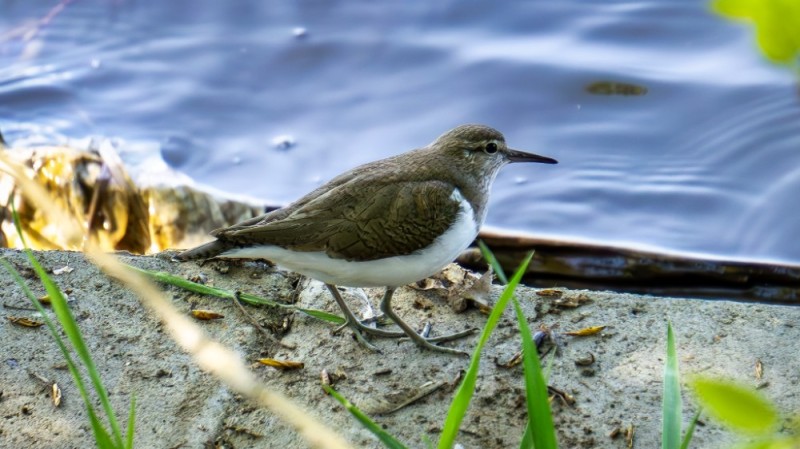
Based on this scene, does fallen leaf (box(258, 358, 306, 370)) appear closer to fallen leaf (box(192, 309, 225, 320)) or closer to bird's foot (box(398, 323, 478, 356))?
fallen leaf (box(192, 309, 225, 320))

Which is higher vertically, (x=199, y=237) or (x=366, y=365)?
(x=366, y=365)

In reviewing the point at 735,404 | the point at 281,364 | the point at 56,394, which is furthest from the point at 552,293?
the point at 735,404

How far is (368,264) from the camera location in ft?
12.7

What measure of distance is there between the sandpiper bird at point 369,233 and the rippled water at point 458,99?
272 cm

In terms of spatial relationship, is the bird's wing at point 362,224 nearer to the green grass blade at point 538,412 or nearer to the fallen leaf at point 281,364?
the fallen leaf at point 281,364

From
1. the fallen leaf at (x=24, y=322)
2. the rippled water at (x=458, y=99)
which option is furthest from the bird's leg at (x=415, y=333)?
the rippled water at (x=458, y=99)

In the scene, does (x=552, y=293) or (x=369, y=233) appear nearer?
(x=369, y=233)

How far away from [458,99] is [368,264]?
158 inches

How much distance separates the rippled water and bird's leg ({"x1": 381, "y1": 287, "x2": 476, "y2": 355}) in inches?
105

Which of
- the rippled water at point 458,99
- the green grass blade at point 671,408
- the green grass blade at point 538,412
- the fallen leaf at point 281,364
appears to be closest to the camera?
the green grass blade at point 538,412

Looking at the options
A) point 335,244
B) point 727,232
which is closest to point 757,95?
point 727,232

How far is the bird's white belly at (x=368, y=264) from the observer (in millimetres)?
3875

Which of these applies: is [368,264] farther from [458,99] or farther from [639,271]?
[458,99]

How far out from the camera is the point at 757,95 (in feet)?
24.0
